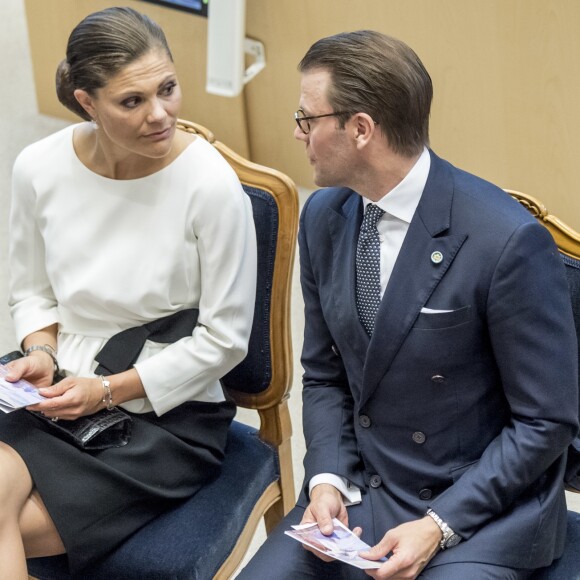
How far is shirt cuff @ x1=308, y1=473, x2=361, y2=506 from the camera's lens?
2.19 meters

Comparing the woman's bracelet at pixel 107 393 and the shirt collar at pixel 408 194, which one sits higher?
the shirt collar at pixel 408 194

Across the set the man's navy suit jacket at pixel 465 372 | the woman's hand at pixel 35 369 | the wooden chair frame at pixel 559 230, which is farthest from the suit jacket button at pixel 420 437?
the woman's hand at pixel 35 369

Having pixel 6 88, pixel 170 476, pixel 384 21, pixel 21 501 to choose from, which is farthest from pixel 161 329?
pixel 6 88

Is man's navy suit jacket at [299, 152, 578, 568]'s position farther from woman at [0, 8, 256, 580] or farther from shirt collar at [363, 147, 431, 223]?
woman at [0, 8, 256, 580]

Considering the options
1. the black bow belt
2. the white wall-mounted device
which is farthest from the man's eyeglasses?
the white wall-mounted device

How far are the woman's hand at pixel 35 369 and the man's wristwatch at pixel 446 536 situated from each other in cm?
93

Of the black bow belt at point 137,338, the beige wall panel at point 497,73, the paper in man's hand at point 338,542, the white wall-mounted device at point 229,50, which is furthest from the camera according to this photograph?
the white wall-mounted device at point 229,50

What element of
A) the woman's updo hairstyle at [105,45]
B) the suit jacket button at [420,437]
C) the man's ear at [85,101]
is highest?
the woman's updo hairstyle at [105,45]

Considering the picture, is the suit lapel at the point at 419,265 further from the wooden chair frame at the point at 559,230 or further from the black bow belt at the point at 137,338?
the black bow belt at the point at 137,338

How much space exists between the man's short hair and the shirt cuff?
66 cm

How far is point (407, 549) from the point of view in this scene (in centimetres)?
196

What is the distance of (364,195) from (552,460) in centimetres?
61

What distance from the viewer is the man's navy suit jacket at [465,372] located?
1950 millimetres

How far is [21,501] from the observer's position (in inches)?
87.2
